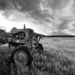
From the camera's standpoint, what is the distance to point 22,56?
3314 mm

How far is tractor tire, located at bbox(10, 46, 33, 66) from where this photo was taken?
10.6 ft

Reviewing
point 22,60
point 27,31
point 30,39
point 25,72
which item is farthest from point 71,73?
point 27,31

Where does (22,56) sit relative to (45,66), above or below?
above

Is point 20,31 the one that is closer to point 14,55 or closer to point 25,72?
point 14,55

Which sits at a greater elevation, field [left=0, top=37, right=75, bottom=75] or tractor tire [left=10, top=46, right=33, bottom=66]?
tractor tire [left=10, top=46, right=33, bottom=66]

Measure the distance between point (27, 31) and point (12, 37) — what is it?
94cm

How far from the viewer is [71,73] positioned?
290 cm

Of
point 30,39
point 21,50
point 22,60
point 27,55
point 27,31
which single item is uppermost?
point 27,31

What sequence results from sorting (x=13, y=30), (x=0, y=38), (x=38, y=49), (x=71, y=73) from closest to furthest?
(x=71, y=73), (x=13, y=30), (x=0, y=38), (x=38, y=49)

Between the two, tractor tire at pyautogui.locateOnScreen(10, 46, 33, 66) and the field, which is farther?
tractor tire at pyautogui.locateOnScreen(10, 46, 33, 66)

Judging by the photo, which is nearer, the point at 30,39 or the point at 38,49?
the point at 30,39

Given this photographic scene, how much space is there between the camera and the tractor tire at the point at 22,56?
3221 millimetres

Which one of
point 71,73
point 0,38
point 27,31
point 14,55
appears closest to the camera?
point 71,73

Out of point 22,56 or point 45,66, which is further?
point 45,66
